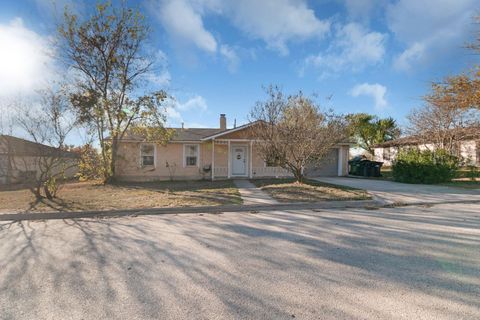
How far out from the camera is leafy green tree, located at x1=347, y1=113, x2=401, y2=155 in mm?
31273

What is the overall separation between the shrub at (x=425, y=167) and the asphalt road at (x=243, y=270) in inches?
373

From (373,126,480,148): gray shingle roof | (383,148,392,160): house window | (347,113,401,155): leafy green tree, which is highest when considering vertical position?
(347,113,401,155): leafy green tree

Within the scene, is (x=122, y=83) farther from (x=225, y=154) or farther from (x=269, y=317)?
(x=269, y=317)

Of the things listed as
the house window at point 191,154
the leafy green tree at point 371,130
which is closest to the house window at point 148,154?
the house window at point 191,154

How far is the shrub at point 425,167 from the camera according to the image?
44.4 feet

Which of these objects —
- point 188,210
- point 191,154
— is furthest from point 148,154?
point 188,210

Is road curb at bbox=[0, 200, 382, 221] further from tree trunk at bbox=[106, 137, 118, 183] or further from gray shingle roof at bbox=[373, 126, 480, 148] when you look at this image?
gray shingle roof at bbox=[373, 126, 480, 148]

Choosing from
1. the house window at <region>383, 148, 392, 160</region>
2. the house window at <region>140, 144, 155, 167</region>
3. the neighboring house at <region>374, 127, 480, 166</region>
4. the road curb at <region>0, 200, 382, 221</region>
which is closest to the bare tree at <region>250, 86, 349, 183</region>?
the road curb at <region>0, 200, 382, 221</region>

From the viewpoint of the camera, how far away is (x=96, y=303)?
2.51m

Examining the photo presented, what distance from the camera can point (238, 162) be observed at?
54.0ft

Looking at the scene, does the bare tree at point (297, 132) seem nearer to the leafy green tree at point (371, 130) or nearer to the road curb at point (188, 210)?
the road curb at point (188, 210)

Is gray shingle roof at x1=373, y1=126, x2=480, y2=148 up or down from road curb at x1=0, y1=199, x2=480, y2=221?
up

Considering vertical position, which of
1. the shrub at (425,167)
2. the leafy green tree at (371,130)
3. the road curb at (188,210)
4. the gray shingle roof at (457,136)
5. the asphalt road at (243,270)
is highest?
the leafy green tree at (371,130)

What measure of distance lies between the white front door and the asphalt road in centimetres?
1083
